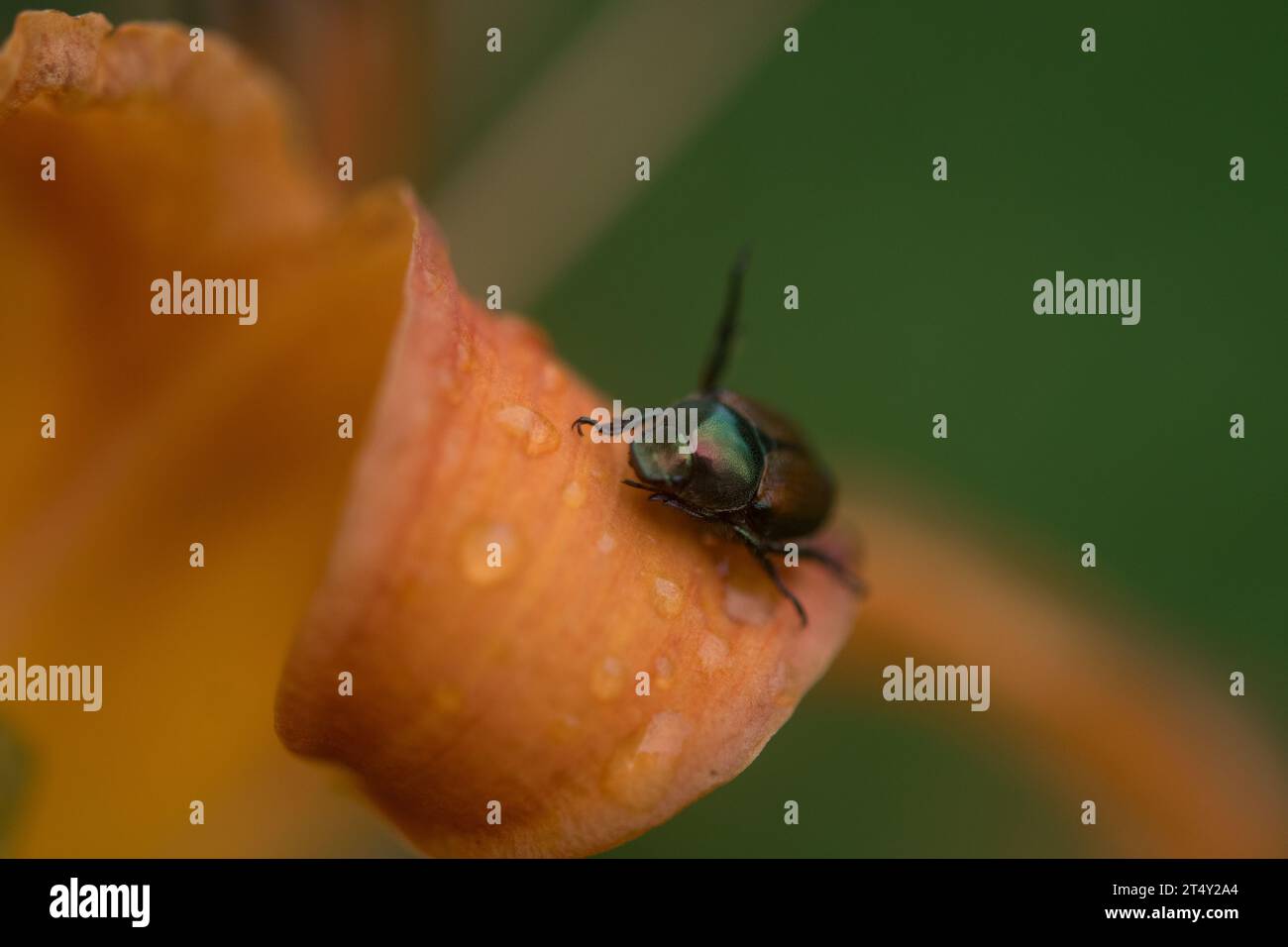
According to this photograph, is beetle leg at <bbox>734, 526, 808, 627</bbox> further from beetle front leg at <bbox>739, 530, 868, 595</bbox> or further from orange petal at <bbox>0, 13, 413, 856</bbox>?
orange petal at <bbox>0, 13, 413, 856</bbox>

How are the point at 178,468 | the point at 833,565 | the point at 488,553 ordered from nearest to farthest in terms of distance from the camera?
the point at 488,553 < the point at 833,565 < the point at 178,468

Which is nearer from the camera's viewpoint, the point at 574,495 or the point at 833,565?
the point at 574,495

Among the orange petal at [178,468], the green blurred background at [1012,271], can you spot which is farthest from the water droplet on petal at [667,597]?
the green blurred background at [1012,271]

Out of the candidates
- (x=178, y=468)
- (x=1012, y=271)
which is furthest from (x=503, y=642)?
(x=1012, y=271)

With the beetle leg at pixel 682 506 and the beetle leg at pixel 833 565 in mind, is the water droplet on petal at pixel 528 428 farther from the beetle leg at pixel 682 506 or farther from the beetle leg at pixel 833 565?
the beetle leg at pixel 833 565

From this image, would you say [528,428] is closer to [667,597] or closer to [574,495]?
[574,495]

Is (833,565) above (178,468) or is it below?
below

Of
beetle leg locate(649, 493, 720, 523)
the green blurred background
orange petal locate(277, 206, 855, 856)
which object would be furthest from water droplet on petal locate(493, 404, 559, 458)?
the green blurred background
